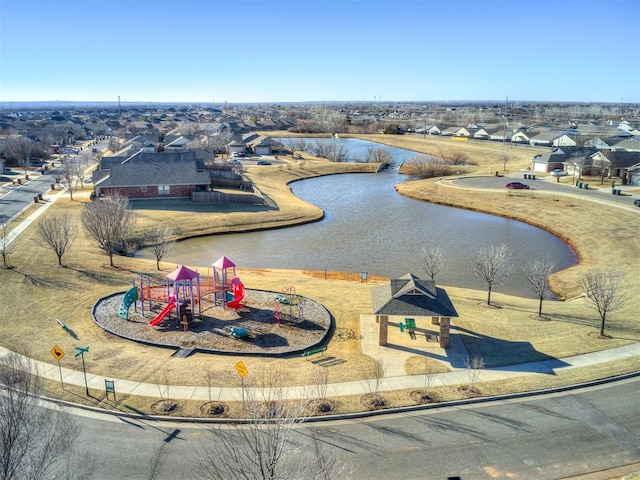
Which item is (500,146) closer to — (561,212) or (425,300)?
(561,212)

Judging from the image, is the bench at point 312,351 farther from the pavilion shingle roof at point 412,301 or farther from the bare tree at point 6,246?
the bare tree at point 6,246

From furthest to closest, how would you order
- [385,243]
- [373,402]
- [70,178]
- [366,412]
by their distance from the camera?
1. [70,178]
2. [385,243]
3. [373,402]
4. [366,412]

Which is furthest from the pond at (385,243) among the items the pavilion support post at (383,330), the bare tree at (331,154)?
the bare tree at (331,154)

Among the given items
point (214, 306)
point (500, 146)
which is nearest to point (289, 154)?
point (500, 146)

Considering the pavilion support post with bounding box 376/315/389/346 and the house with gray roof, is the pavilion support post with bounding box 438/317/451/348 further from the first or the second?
the pavilion support post with bounding box 376/315/389/346

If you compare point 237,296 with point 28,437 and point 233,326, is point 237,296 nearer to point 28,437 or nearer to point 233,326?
point 233,326

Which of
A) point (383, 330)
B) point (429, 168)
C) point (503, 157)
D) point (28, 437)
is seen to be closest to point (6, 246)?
point (383, 330)

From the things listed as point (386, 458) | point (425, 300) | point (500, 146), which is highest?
point (500, 146)
